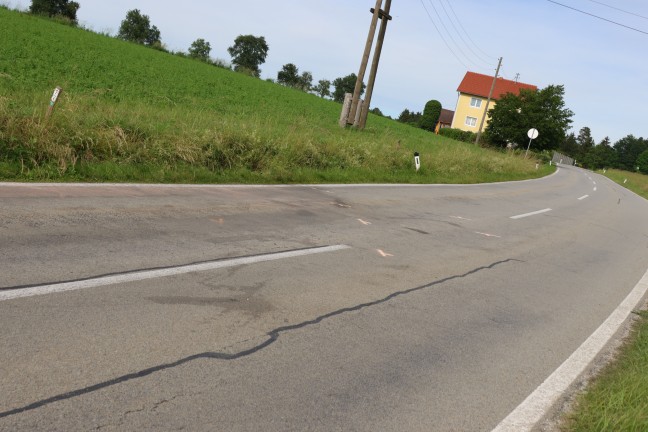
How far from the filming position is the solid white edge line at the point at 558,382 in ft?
10.6

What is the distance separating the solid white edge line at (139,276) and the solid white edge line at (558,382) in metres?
3.01

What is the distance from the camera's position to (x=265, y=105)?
95.0 feet

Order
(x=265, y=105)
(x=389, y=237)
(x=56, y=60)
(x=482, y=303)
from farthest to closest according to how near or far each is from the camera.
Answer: (x=265, y=105) < (x=56, y=60) < (x=389, y=237) < (x=482, y=303)

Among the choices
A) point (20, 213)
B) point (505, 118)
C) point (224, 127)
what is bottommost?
point (20, 213)

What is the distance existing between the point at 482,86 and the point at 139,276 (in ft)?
278

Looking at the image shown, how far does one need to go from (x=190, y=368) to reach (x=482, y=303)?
3.42 meters

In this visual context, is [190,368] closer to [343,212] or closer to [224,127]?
[343,212]

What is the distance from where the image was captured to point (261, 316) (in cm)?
410

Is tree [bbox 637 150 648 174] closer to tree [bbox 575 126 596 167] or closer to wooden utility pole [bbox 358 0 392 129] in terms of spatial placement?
tree [bbox 575 126 596 167]

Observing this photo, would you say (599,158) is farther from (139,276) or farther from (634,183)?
(139,276)

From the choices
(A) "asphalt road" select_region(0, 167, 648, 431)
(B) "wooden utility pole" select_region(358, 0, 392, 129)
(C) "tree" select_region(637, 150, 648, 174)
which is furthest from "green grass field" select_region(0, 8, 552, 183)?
(C) "tree" select_region(637, 150, 648, 174)

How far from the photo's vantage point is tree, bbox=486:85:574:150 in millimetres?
55219

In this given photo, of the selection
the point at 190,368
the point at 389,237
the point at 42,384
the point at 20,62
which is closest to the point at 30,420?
the point at 42,384

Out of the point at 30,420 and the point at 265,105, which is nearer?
the point at 30,420
